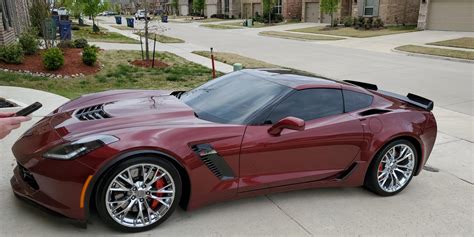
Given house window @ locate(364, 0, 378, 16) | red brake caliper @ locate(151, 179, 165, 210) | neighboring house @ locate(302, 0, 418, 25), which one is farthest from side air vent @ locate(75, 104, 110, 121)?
house window @ locate(364, 0, 378, 16)

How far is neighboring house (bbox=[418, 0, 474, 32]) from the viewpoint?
28.5 m

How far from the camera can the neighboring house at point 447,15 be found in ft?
93.7

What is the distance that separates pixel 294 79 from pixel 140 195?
6.56ft

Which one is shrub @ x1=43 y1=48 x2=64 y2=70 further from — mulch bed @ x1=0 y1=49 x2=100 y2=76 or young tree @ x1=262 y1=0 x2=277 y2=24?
young tree @ x1=262 y1=0 x2=277 y2=24

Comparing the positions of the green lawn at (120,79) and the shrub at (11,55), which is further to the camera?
the shrub at (11,55)

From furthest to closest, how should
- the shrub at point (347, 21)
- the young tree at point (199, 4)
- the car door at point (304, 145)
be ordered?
the young tree at point (199, 4) < the shrub at point (347, 21) < the car door at point (304, 145)

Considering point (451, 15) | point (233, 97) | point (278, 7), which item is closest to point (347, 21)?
point (451, 15)

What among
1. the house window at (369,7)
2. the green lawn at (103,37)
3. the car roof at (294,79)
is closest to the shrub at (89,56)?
the car roof at (294,79)

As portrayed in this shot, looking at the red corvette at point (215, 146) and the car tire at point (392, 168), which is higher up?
the red corvette at point (215, 146)

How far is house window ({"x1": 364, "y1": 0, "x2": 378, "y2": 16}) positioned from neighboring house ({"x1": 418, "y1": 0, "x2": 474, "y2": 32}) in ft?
14.4

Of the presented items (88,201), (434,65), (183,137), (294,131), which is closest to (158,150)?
(183,137)

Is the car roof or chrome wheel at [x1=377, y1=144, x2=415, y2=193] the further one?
chrome wheel at [x1=377, y1=144, x2=415, y2=193]

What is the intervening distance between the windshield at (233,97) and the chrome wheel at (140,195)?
75 centimetres

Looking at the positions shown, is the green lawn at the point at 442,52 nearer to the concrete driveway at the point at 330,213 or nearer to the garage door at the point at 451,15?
the garage door at the point at 451,15
